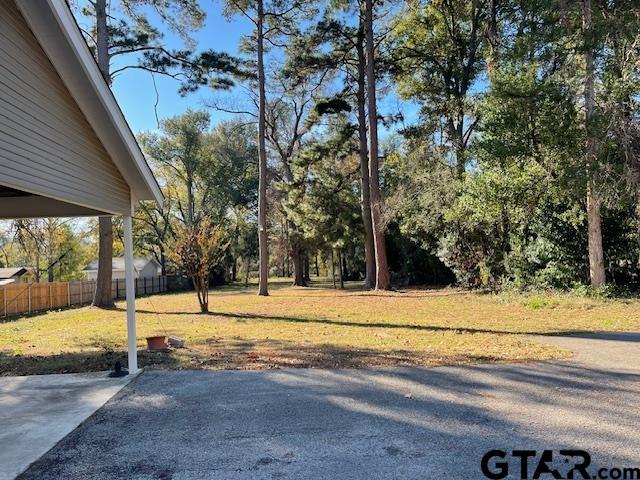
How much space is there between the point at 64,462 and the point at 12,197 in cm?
392

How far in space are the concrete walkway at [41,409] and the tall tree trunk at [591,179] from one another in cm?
1203

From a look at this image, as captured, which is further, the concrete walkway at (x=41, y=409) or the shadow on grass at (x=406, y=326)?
the shadow on grass at (x=406, y=326)

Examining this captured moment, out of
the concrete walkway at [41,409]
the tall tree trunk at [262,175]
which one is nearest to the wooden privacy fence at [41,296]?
the tall tree trunk at [262,175]

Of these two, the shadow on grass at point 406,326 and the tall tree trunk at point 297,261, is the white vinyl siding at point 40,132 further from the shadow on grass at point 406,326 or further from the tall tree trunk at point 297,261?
the tall tree trunk at point 297,261

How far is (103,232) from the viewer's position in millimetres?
15859

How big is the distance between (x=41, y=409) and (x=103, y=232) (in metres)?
12.5

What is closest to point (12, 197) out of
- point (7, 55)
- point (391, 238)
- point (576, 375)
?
point (7, 55)

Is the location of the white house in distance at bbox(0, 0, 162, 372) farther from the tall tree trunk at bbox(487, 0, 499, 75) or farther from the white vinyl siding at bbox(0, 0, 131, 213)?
the tall tree trunk at bbox(487, 0, 499, 75)

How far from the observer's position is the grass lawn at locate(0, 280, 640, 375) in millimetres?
6504

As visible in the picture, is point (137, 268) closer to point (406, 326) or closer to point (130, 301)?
point (406, 326)

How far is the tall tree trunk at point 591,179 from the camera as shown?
12.0 meters

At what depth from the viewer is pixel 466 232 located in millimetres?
18453

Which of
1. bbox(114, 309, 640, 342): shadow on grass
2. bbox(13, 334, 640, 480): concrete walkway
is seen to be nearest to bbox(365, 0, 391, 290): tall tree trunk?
bbox(114, 309, 640, 342): shadow on grass

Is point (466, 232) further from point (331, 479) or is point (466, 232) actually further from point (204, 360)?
point (331, 479)
